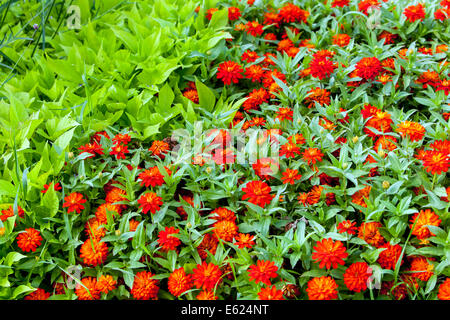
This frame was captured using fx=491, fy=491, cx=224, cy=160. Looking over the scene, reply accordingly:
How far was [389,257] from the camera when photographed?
1419 mm

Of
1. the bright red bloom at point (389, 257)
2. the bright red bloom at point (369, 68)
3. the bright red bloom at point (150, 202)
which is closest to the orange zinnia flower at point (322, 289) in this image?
the bright red bloom at point (389, 257)

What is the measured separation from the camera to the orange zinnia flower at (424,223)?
1434 mm

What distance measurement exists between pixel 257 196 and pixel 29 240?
2.28 ft

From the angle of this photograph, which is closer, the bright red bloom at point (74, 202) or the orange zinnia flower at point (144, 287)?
the orange zinnia flower at point (144, 287)

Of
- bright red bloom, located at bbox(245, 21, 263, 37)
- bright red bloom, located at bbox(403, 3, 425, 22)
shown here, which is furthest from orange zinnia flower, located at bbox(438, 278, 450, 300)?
bright red bloom, located at bbox(245, 21, 263, 37)

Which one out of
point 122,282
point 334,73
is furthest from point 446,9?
point 122,282

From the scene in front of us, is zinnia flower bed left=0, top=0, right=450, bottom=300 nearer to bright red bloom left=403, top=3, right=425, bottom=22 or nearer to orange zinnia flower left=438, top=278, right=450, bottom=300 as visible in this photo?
orange zinnia flower left=438, top=278, right=450, bottom=300

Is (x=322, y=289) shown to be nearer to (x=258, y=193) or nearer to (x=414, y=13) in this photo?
(x=258, y=193)

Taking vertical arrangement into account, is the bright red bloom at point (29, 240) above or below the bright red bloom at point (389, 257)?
above

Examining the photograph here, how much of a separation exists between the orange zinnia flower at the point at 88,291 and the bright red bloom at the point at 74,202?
224mm

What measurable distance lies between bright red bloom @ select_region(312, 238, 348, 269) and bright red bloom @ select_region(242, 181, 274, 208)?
0.73ft

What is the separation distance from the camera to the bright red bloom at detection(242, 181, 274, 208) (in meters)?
1.51

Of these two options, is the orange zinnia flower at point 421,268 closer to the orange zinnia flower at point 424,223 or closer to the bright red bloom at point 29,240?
the orange zinnia flower at point 424,223

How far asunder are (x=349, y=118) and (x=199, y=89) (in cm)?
61
